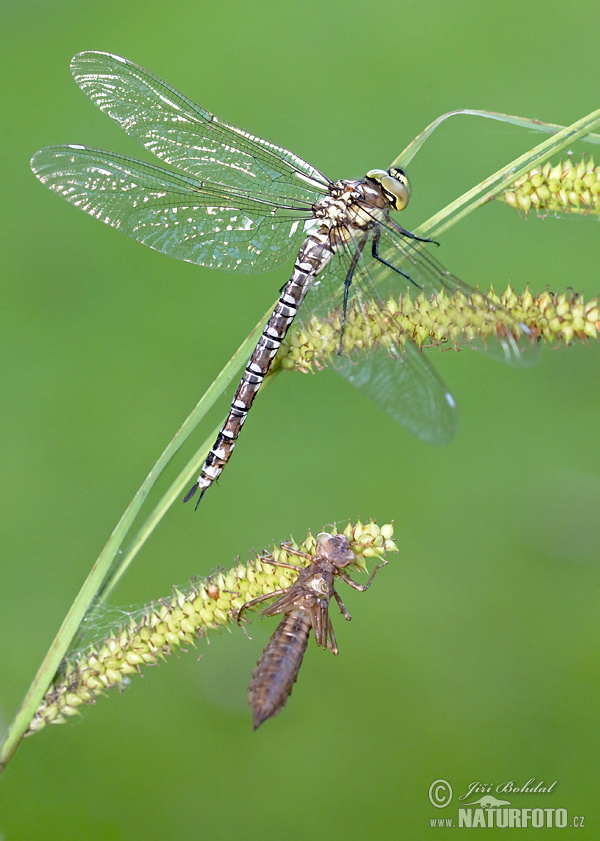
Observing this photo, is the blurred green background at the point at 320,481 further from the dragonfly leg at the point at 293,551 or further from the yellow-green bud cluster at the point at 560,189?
the yellow-green bud cluster at the point at 560,189

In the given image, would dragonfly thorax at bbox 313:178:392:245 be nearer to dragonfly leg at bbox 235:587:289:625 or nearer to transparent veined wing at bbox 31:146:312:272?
transparent veined wing at bbox 31:146:312:272

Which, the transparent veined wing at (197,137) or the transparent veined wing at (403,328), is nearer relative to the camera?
the transparent veined wing at (403,328)

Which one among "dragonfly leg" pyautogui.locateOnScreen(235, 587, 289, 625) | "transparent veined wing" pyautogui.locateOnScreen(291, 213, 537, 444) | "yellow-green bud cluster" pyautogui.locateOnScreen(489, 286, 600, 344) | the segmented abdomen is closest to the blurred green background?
the segmented abdomen

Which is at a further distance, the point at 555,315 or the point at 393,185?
the point at 393,185

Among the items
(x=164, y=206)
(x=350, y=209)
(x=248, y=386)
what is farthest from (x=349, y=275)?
(x=164, y=206)

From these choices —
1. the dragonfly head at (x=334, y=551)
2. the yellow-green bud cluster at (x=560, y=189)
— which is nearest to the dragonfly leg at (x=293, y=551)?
the dragonfly head at (x=334, y=551)

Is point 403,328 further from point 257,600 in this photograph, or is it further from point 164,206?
point 164,206
